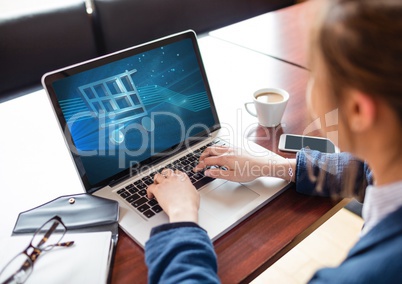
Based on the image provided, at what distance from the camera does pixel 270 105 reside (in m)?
1.00

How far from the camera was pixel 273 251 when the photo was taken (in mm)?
709

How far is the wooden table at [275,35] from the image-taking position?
1472 millimetres

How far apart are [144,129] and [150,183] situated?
134 millimetres

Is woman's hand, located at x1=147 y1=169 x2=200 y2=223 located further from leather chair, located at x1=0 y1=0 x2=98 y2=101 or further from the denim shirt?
leather chair, located at x1=0 y1=0 x2=98 y2=101

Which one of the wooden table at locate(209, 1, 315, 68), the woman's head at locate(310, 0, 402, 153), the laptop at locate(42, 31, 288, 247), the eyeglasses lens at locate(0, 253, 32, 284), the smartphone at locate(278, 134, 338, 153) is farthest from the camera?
the wooden table at locate(209, 1, 315, 68)

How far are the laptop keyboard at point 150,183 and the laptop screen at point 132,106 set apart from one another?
4 centimetres

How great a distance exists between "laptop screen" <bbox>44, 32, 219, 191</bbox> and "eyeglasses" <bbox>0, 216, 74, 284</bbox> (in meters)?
0.12

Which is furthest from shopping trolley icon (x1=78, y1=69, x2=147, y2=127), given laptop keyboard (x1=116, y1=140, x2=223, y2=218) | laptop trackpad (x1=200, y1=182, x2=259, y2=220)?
laptop trackpad (x1=200, y1=182, x2=259, y2=220)

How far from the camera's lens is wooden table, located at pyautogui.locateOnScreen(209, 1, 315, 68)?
4.83 feet

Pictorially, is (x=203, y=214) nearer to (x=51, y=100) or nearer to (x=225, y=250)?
(x=225, y=250)

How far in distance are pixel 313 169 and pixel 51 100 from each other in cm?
57

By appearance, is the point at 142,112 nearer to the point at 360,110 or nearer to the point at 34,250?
the point at 34,250

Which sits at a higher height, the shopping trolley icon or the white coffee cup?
the shopping trolley icon

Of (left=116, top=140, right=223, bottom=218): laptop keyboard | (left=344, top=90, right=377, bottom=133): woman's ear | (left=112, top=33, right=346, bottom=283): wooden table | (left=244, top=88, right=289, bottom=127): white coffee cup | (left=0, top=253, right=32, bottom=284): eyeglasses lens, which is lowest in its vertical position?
(left=112, top=33, right=346, bottom=283): wooden table
